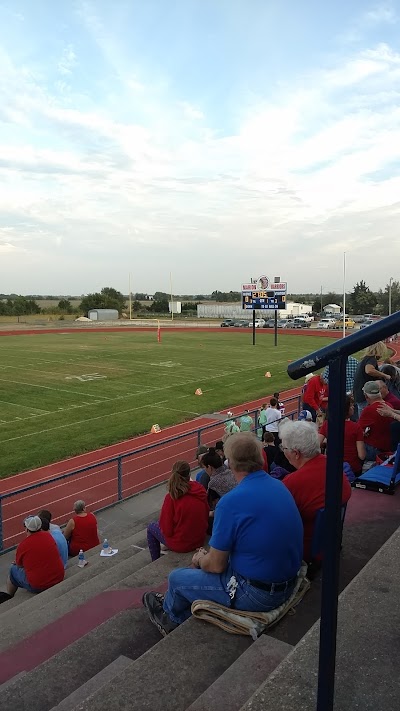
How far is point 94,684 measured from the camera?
310 cm

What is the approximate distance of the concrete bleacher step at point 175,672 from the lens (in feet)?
8.69

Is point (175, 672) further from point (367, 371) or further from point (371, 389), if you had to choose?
point (367, 371)

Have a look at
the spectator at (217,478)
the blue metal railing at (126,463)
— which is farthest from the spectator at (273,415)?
the spectator at (217,478)

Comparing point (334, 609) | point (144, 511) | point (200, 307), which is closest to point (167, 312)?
point (200, 307)

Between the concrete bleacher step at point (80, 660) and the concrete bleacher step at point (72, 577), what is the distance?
3.85 ft

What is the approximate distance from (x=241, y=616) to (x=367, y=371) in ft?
17.0

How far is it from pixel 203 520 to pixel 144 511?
544cm

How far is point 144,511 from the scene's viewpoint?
10.2m

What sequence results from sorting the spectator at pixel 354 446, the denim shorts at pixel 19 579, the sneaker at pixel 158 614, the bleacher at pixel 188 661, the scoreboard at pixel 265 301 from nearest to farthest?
1. the bleacher at pixel 188 661
2. the sneaker at pixel 158 614
3. the denim shorts at pixel 19 579
4. the spectator at pixel 354 446
5. the scoreboard at pixel 265 301

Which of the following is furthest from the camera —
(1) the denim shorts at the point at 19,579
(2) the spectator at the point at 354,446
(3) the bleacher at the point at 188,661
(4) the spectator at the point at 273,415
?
(4) the spectator at the point at 273,415

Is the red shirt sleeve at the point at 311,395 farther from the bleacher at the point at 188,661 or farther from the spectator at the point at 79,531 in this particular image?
the bleacher at the point at 188,661

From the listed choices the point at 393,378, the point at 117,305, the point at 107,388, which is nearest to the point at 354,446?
the point at 393,378

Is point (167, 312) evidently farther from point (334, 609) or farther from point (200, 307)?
point (334, 609)

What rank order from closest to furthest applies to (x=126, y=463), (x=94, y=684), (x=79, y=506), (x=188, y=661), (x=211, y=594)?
(x=188, y=661)
(x=94, y=684)
(x=211, y=594)
(x=79, y=506)
(x=126, y=463)
